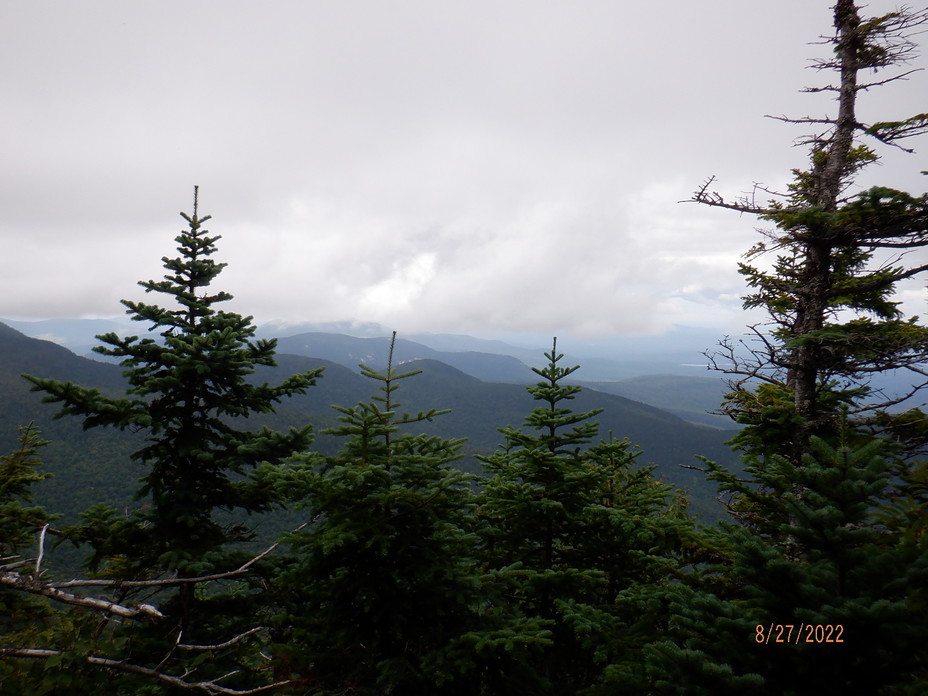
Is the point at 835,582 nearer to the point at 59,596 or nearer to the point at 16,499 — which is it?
the point at 59,596

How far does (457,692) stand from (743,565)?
17.8ft

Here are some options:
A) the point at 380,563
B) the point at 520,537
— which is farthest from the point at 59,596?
the point at 520,537

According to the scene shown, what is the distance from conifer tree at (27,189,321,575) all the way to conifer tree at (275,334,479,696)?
1.98 meters

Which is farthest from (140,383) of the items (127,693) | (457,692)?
(457,692)

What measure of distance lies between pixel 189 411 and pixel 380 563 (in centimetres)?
512

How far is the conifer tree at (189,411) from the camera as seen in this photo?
840 centimetres

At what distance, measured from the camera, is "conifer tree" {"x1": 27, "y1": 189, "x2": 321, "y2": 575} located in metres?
8.40

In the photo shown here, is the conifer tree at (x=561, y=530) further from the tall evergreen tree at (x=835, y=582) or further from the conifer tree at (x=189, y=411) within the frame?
the conifer tree at (x=189, y=411)

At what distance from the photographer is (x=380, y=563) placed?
25.3 ft

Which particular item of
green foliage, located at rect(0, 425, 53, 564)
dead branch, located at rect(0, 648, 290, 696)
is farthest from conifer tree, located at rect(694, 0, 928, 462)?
green foliage, located at rect(0, 425, 53, 564)

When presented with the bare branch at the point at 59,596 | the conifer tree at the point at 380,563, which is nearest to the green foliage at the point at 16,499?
the conifer tree at the point at 380,563

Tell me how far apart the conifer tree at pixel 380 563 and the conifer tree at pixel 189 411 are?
1.98 meters

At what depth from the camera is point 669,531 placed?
8055 mm

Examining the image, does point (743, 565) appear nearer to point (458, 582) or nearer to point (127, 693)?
point (458, 582)
